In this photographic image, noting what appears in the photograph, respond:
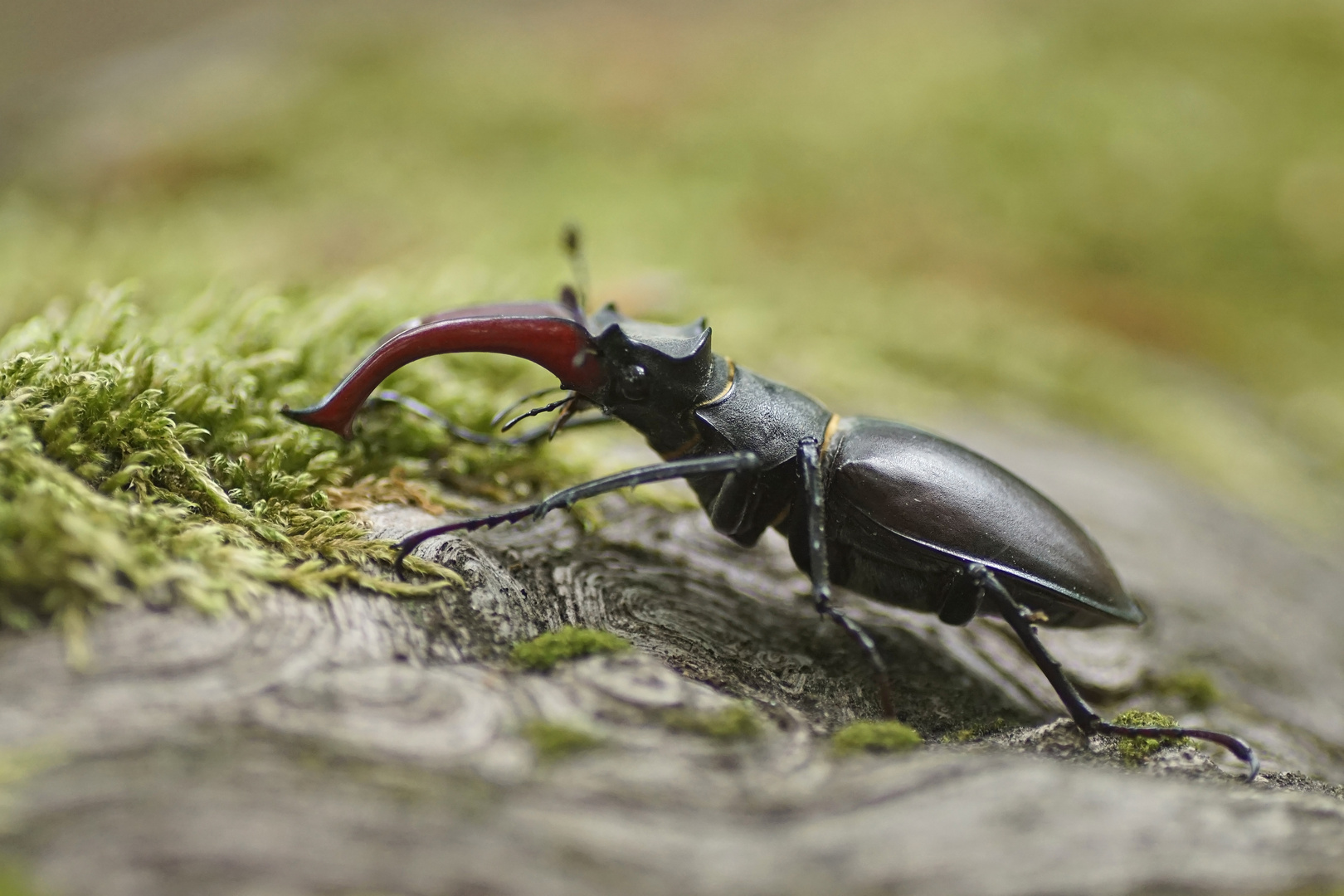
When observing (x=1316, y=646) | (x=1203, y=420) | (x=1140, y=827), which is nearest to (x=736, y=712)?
(x=1140, y=827)

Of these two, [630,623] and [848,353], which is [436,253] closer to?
[848,353]

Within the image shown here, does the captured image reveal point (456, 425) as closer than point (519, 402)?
No

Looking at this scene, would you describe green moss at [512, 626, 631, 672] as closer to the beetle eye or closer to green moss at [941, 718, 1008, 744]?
the beetle eye

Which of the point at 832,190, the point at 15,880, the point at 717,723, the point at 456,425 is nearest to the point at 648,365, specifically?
the point at 456,425

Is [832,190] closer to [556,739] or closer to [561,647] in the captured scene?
[561,647]

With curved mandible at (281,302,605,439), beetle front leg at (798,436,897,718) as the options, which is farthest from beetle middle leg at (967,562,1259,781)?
curved mandible at (281,302,605,439)
